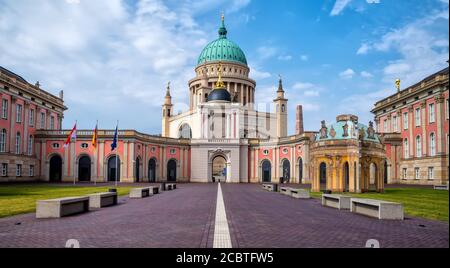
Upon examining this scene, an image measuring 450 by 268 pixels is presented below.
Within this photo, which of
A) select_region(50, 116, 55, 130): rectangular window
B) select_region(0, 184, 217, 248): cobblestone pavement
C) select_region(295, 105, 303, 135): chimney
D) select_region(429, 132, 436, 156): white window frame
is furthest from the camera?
select_region(295, 105, 303, 135): chimney

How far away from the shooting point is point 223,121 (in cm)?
9550

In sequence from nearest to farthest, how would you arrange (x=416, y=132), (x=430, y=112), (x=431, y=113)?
(x=431, y=113) → (x=430, y=112) → (x=416, y=132)

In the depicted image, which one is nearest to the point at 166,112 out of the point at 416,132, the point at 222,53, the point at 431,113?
the point at 222,53

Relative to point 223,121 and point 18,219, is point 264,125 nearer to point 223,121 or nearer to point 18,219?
point 223,121

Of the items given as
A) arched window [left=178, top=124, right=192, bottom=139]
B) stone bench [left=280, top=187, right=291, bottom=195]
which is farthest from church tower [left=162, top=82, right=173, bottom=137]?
stone bench [left=280, top=187, right=291, bottom=195]

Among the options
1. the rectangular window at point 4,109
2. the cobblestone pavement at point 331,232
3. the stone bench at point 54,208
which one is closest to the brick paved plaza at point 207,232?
the cobblestone pavement at point 331,232

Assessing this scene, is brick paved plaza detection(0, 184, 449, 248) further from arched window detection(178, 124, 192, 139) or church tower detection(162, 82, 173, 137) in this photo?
church tower detection(162, 82, 173, 137)

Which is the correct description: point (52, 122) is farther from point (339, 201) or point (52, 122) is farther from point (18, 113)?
point (339, 201)

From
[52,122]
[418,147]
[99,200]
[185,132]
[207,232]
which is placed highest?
[185,132]

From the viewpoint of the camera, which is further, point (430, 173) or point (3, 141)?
point (3, 141)

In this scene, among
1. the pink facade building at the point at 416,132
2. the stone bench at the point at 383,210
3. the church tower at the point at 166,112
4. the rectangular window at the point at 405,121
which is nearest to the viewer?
the stone bench at the point at 383,210

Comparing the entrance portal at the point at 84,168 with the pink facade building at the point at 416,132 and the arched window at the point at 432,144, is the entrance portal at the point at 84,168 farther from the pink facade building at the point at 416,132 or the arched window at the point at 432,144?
the arched window at the point at 432,144
